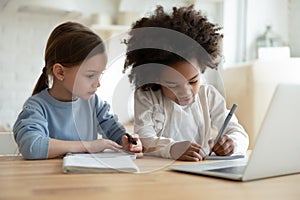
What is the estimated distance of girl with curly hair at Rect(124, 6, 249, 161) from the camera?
1.07 m

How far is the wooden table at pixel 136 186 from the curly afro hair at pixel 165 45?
31 centimetres

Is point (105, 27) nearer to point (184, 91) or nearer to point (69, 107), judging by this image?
point (69, 107)

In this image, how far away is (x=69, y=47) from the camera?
46.9 inches

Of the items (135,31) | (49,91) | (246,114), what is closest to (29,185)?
(135,31)

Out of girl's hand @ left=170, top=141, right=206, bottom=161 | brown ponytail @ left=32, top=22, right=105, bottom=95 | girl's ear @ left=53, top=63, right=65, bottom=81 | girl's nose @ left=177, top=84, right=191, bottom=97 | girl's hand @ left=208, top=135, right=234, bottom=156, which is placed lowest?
girl's hand @ left=208, top=135, right=234, bottom=156

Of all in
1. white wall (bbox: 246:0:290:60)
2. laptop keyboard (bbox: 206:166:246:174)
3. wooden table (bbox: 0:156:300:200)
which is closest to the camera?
wooden table (bbox: 0:156:300:200)

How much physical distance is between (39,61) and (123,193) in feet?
9.73

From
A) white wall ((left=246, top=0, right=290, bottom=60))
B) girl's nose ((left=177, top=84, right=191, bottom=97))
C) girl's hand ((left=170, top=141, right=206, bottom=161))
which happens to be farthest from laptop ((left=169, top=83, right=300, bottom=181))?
white wall ((left=246, top=0, right=290, bottom=60))

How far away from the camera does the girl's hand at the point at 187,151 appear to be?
1029 millimetres

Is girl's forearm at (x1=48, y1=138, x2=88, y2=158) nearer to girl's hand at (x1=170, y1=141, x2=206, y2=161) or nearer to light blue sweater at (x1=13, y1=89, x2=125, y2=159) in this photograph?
light blue sweater at (x1=13, y1=89, x2=125, y2=159)

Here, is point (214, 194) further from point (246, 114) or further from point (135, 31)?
point (246, 114)

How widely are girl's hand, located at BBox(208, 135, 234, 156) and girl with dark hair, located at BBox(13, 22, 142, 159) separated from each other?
0.60ft

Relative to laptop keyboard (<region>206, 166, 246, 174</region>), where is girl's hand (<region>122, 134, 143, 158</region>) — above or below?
below

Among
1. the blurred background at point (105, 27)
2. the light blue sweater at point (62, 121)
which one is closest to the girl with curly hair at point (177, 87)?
the light blue sweater at point (62, 121)
